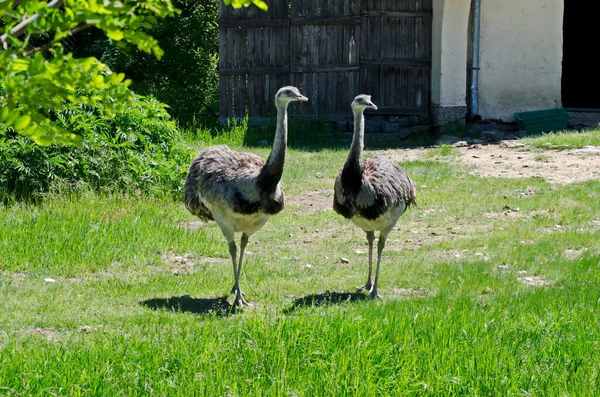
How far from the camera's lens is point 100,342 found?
6496 mm

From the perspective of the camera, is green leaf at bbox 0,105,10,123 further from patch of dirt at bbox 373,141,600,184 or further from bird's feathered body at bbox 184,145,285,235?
patch of dirt at bbox 373,141,600,184

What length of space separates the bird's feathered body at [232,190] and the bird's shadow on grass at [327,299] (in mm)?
799

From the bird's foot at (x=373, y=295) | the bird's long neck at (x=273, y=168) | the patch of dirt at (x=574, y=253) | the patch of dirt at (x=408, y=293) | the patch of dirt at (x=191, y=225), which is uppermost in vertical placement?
the bird's long neck at (x=273, y=168)

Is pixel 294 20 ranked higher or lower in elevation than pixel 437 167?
higher

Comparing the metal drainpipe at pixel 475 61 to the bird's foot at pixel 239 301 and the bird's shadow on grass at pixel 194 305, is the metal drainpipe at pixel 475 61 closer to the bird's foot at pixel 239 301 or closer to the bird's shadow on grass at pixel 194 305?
the bird's shadow on grass at pixel 194 305

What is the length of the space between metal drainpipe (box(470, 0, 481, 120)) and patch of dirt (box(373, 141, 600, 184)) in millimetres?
1668

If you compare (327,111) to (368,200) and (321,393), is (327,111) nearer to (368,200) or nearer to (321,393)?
(368,200)

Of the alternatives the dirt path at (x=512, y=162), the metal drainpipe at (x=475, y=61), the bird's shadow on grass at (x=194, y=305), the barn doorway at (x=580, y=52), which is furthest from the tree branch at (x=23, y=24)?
the barn doorway at (x=580, y=52)

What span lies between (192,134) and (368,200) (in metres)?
8.98

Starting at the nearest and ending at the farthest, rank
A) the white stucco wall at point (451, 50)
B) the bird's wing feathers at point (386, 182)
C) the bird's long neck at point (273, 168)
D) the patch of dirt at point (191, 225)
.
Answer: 1. the bird's long neck at point (273, 168)
2. the bird's wing feathers at point (386, 182)
3. the patch of dirt at point (191, 225)
4. the white stucco wall at point (451, 50)

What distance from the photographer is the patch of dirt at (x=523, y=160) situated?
13.8m

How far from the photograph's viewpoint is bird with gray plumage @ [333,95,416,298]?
330 inches

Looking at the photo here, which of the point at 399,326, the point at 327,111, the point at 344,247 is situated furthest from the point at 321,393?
the point at 327,111

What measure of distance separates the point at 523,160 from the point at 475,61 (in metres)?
3.51
